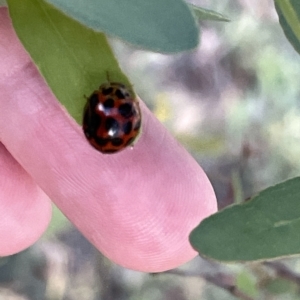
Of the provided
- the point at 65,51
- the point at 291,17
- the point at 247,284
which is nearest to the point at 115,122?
the point at 65,51

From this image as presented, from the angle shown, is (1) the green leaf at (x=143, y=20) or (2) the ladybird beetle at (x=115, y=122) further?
(2) the ladybird beetle at (x=115, y=122)

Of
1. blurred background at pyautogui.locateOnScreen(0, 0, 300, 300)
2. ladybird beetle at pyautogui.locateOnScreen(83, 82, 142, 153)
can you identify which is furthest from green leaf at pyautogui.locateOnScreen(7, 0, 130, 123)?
blurred background at pyautogui.locateOnScreen(0, 0, 300, 300)

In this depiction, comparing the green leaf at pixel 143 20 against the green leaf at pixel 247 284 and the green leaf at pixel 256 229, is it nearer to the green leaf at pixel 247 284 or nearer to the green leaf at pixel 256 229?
the green leaf at pixel 256 229

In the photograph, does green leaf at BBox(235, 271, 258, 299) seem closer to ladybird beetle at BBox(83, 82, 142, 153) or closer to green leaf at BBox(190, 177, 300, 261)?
ladybird beetle at BBox(83, 82, 142, 153)

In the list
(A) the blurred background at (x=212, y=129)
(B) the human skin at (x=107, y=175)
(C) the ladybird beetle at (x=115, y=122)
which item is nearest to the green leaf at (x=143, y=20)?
(C) the ladybird beetle at (x=115, y=122)

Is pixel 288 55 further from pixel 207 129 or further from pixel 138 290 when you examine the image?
pixel 138 290

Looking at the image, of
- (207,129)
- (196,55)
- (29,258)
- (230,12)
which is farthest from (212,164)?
(29,258)
